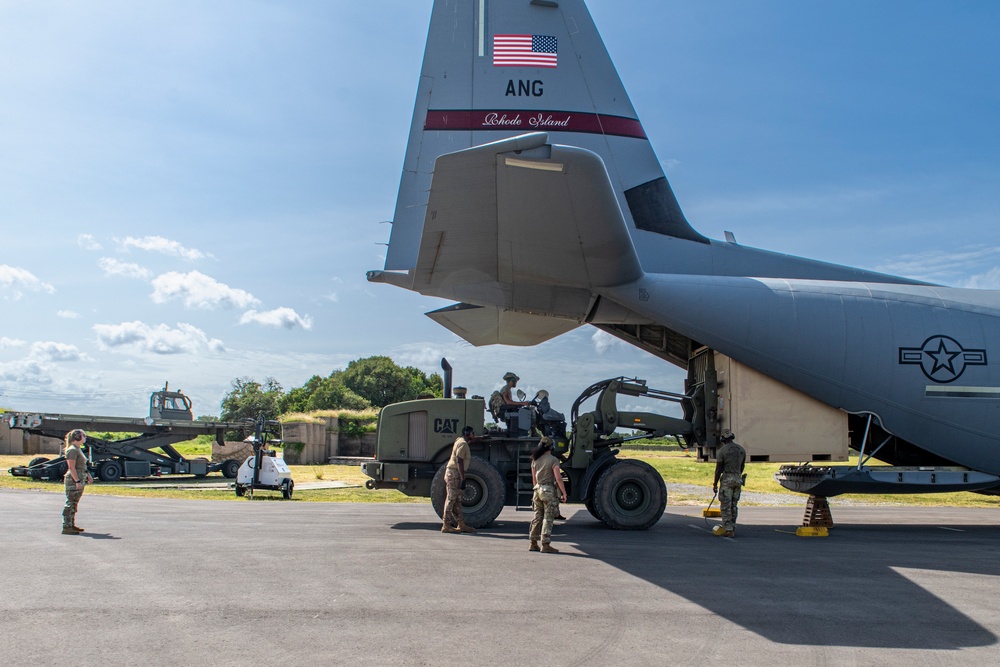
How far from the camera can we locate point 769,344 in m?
11.6

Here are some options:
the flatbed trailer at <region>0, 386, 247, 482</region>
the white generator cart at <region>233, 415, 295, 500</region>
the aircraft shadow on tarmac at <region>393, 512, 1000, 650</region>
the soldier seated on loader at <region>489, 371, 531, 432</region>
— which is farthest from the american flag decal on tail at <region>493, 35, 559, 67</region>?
the flatbed trailer at <region>0, 386, 247, 482</region>

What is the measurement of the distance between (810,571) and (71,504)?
9.80m

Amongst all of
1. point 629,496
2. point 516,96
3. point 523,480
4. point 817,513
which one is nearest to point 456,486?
point 523,480

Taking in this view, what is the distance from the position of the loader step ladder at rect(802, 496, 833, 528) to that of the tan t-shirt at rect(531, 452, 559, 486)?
527 cm

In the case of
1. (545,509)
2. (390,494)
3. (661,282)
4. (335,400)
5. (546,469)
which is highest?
(661,282)

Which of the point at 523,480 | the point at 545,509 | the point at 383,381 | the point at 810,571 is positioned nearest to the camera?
the point at 810,571

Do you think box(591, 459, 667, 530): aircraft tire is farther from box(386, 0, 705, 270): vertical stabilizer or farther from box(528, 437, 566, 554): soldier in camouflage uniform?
box(386, 0, 705, 270): vertical stabilizer

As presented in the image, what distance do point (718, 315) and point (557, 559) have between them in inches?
201

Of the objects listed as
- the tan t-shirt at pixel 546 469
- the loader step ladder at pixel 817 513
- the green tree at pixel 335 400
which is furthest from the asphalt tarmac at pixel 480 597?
the green tree at pixel 335 400

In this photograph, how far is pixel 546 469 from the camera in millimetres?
9305

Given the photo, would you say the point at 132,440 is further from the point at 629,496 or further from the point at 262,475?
the point at 629,496

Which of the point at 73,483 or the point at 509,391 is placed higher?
the point at 509,391

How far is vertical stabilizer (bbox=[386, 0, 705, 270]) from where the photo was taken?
12125 mm

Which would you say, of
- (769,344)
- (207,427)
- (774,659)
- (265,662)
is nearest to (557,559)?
(774,659)
